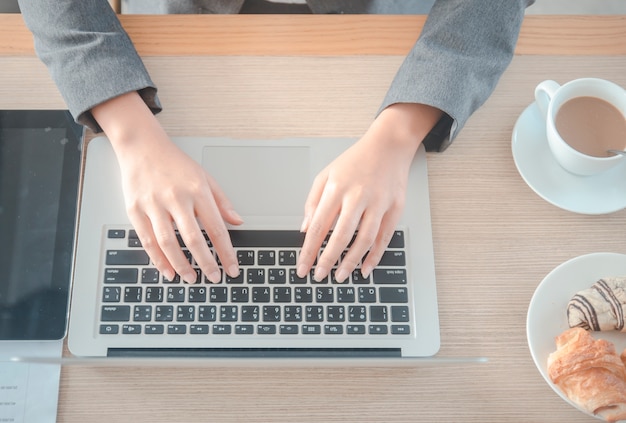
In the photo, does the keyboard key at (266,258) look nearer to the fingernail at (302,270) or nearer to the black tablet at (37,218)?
the fingernail at (302,270)

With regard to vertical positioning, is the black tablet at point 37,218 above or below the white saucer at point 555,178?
below

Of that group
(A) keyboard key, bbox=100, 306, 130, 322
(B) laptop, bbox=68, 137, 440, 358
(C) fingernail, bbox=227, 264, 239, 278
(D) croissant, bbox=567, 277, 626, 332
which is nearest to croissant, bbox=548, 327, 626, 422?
(D) croissant, bbox=567, 277, 626, 332

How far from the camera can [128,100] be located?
0.63 meters

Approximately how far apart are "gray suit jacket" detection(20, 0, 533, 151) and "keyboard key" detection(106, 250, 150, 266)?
0.15m

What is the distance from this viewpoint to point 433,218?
628 mm

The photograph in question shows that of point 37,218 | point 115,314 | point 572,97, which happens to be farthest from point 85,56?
point 572,97

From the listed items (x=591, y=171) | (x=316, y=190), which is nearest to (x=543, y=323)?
(x=591, y=171)

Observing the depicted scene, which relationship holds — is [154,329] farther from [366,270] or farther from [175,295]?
[366,270]

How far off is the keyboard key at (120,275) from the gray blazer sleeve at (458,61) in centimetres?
34

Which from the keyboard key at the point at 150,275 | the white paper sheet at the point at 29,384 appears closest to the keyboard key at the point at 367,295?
the keyboard key at the point at 150,275

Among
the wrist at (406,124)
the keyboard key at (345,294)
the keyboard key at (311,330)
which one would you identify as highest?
the wrist at (406,124)

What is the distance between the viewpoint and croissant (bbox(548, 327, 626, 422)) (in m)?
0.52

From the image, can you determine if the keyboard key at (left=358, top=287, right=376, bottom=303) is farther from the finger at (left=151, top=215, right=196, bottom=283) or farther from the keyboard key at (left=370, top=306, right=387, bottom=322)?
the finger at (left=151, top=215, right=196, bottom=283)

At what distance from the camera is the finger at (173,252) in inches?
22.6
